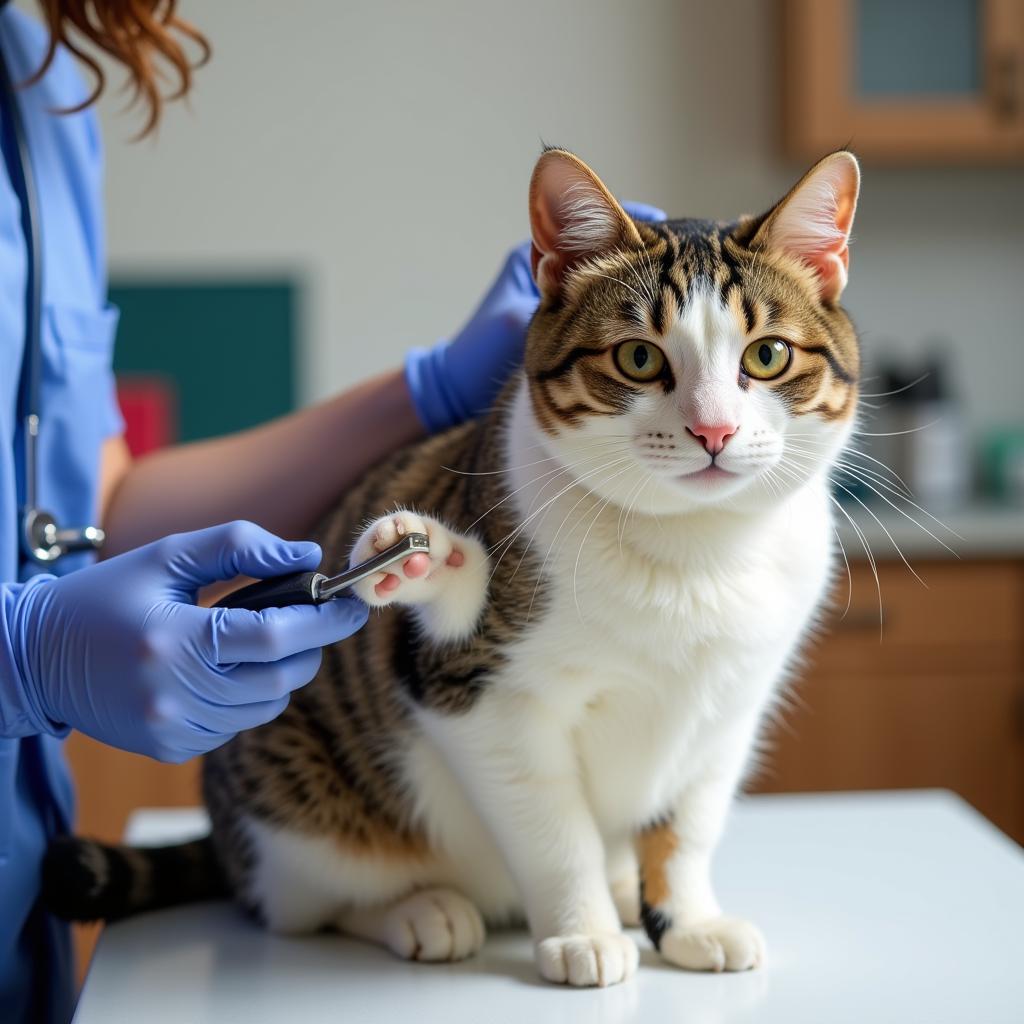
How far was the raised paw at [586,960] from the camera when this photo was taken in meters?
0.90

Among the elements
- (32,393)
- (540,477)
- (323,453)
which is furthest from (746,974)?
(32,393)

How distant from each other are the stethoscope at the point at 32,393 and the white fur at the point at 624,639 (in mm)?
345

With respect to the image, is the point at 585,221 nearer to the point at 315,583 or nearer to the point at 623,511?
the point at 623,511

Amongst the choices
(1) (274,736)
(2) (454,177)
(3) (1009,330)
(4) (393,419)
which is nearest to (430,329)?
(2) (454,177)

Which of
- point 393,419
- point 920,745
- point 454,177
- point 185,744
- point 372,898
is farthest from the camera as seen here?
point 454,177

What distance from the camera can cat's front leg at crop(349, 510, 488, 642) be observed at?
843 mm

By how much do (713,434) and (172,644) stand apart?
0.40 m

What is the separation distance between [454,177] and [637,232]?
211 cm

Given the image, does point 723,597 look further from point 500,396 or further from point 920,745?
point 920,745

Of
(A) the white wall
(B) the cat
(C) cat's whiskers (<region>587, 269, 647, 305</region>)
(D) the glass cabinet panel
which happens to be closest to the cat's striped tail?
(B) the cat

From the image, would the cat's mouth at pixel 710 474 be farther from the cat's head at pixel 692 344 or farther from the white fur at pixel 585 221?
the white fur at pixel 585 221

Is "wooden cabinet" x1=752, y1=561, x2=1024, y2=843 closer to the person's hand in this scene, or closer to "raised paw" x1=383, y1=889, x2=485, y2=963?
"raised paw" x1=383, y1=889, x2=485, y2=963

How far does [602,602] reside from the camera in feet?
3.04

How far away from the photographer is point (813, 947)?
97 cm
